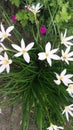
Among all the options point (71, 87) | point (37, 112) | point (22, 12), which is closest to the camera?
point (71, 87)

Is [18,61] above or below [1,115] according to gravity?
above

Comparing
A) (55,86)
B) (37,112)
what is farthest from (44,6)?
(37,112)

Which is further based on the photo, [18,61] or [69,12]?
[69,12]

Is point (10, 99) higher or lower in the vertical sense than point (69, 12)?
lower

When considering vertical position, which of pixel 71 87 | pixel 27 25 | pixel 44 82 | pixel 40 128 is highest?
pixel 27 25

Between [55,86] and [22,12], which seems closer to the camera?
[55,86]

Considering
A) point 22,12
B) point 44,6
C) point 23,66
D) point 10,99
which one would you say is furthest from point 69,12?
point 10,99

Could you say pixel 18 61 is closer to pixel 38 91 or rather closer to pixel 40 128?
pixel 38 91

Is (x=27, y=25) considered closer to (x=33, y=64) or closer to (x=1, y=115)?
(x=33, y=64)

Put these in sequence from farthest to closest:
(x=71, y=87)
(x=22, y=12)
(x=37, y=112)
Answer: (x=22, y=12), (x=37, y=112), (x=71, y=87)
